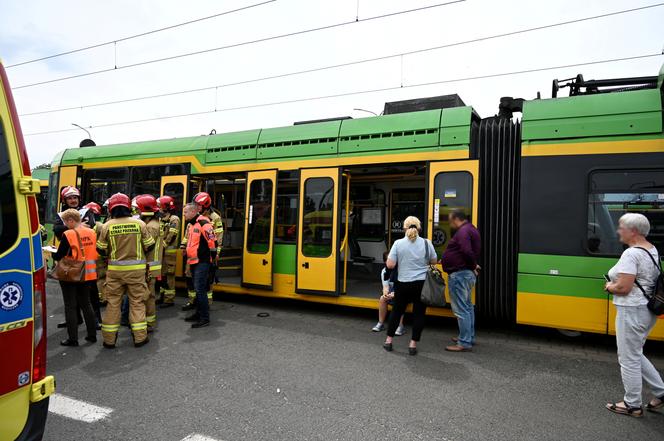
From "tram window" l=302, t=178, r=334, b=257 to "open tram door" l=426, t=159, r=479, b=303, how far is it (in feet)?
5.22

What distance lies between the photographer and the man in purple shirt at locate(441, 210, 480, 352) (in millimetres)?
4883

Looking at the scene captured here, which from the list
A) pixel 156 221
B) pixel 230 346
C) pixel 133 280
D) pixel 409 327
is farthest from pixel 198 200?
pixel 409 327

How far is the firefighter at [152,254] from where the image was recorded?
228 inches

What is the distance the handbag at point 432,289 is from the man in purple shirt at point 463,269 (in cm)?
17

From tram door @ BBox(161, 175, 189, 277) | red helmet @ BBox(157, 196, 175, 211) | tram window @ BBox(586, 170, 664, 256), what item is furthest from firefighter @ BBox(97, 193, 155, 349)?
tram window @ BBox(586, 170, 664, 256)

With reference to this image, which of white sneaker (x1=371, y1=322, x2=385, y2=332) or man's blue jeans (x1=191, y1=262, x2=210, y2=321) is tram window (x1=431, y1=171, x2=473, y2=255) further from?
man's blue jeans (x1=191, y1=262, x2=210, y2=321)

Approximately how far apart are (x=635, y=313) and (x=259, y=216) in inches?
212

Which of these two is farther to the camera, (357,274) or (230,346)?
(357,274)

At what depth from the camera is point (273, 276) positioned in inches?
273

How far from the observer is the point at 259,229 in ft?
23.2

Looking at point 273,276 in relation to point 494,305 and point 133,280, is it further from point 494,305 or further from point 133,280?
point 494,305

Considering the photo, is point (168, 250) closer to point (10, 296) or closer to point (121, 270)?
point (121, 270)

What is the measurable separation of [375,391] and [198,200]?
4.10 meters

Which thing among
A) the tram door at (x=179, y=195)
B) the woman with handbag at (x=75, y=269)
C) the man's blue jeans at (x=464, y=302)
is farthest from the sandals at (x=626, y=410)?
the tram door at (x=179, y=195)
